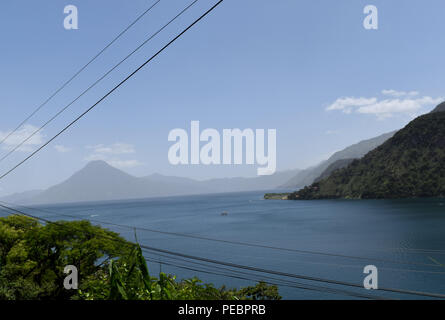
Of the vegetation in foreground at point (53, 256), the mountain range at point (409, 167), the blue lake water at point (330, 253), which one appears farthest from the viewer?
the mountain range at point (409, 167)

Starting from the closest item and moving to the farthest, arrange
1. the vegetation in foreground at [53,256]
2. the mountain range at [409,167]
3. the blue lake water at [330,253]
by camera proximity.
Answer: the vegetation in foreground at [53,256], the blue lake water at [330,253], the mountain range at [409,167]

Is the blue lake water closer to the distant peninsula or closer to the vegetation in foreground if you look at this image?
the vegetation in foreground

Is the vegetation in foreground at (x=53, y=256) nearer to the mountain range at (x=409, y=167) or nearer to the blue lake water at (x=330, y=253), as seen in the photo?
the blue lake water at (x=330, y=253)

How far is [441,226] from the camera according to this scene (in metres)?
79.1

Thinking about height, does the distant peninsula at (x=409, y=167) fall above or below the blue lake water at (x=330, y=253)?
above

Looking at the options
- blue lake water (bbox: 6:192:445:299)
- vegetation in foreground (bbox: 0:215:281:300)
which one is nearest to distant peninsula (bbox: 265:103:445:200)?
blue lake water (bbox: 6:192:445:299)

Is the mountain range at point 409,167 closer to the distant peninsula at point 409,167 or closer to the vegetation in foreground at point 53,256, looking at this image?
the distant peninsula at point 409,167

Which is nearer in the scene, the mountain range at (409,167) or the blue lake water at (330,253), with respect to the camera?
the blue lake water at (330,253)

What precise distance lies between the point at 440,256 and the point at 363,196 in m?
134

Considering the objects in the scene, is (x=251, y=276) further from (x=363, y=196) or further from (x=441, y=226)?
(x=363, y=196)

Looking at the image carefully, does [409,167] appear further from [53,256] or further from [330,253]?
[53,256]

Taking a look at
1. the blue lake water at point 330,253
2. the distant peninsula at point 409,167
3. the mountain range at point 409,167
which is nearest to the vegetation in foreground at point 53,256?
the blue lake water at point 330,253
